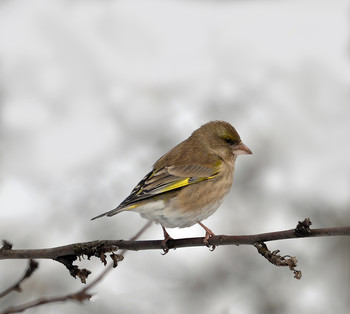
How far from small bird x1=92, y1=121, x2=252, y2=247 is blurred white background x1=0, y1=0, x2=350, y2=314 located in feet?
2.69

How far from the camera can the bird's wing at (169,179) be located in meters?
4.13

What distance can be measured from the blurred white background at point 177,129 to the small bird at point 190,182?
0.82m

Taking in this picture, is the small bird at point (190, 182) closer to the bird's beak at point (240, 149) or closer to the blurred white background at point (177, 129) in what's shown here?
the bird's beak at point (240, 149)

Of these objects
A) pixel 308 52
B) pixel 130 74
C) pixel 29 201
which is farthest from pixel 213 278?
pixel 308 52

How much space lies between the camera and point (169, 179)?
4316 millimetres

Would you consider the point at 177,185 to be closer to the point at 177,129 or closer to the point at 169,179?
the point at 169,179

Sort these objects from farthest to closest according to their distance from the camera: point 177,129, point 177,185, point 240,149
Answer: point 177,129 < point 240,149 < point 177,185

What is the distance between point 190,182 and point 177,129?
382 centimetres

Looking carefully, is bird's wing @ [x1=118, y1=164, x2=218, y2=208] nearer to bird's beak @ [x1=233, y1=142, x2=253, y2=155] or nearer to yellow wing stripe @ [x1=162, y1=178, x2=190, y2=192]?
yellow wing stripe @ [x1=162, y1=178, x2=190, y2=192]

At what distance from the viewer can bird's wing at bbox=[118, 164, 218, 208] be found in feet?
13.5

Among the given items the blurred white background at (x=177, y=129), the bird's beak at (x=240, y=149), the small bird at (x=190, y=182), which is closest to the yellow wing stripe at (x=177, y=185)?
the small bird at (x=190, y=182)

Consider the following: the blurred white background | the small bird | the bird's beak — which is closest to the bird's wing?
the small bird

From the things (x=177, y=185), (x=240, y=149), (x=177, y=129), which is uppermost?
(x=177, y=129)

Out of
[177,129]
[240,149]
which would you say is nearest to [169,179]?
[240,149]
